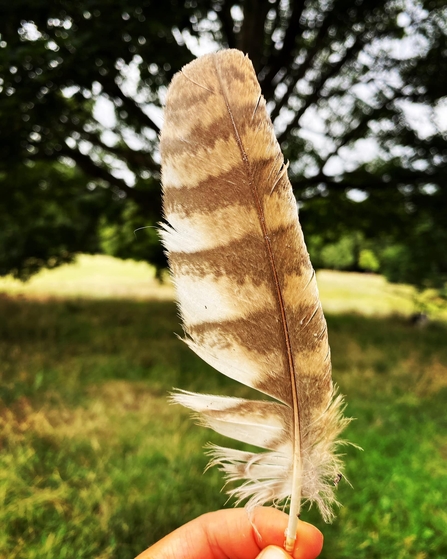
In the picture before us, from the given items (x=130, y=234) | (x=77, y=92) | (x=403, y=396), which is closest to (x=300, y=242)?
(x=77, y=92)

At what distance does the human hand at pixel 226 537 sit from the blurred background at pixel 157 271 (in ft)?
3.38

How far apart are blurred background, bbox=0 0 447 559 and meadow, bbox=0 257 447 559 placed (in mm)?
18

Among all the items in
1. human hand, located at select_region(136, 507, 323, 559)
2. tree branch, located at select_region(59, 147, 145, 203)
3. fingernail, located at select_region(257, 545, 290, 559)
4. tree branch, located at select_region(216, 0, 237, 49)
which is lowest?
human hand, located at select_region(136, 507, 323, 559)

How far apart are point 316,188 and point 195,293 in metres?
5.91

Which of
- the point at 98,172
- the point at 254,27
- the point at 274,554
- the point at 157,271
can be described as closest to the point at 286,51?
the point at 254,27

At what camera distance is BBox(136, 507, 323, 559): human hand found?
1121 mm

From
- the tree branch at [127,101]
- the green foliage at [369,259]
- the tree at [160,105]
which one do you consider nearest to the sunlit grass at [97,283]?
the tree at [160,105]

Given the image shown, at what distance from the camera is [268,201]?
88 centimetres

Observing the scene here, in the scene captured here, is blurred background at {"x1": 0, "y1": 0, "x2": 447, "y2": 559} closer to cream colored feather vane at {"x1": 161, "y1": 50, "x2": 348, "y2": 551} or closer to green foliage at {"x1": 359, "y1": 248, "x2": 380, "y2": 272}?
cream colored feather vane at {"x1": 161, "y1": 50, "x2": 348, "y2": 551}

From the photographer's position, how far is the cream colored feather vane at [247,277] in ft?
2.90

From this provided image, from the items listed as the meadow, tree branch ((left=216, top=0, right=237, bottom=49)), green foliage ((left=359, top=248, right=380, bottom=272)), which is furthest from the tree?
green foliage ((left=359, top=248, right=380, bottom=272))

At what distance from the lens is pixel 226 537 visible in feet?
3.81

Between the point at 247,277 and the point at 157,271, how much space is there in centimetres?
729

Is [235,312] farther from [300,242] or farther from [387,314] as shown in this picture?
[387,314]
